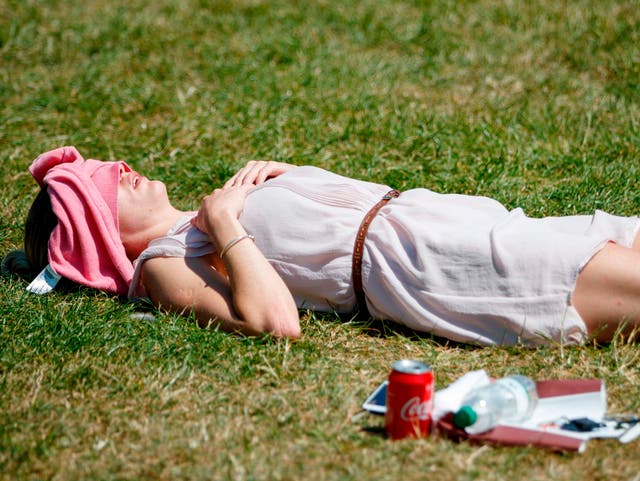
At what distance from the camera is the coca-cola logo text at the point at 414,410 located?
10.5 feet

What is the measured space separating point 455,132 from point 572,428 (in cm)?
373

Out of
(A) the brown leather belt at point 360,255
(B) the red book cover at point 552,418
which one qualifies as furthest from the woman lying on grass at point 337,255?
(B) the red book cover at point 552,418

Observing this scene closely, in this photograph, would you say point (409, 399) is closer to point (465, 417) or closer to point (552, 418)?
point (465, 417)

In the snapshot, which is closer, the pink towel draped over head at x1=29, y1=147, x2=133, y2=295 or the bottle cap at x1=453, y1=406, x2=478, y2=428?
the bottle cap at x1=453, y1=406, x2=478, y2=428

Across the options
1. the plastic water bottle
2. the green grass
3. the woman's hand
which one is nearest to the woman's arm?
the green grass

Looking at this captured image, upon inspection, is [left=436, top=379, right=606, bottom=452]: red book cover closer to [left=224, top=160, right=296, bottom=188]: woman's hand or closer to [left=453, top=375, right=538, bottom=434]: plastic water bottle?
[left=453, top=375, right=538, bottom=434]: plastic water bottle

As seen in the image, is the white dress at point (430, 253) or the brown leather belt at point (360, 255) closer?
the white dress at point (430, 253)

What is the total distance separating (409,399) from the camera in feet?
10.4

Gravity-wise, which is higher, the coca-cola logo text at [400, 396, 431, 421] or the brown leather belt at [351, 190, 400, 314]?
the brown leather belt at [351, 190, 400, 314]

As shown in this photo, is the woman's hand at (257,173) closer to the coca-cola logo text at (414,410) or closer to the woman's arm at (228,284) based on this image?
the woman's arm at (228,284)

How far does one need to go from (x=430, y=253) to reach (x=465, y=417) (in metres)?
1.01

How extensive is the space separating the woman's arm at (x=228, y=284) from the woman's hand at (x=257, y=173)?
10.9 inches

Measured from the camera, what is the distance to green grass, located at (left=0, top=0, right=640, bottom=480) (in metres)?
3.26

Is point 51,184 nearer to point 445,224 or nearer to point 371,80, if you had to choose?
point 445,224
